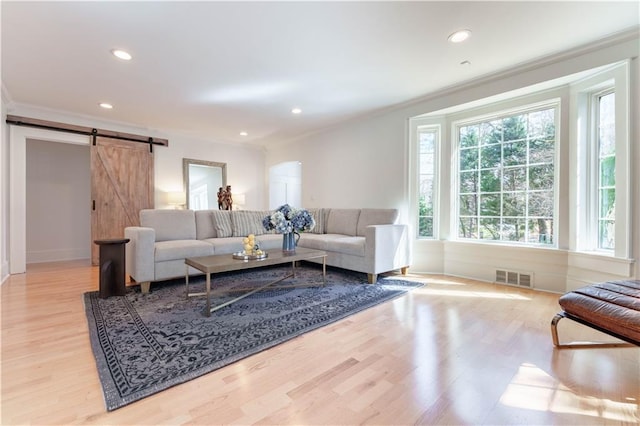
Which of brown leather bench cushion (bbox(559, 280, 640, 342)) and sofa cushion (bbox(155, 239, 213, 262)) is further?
sofa cushion (bbox(155, 239, 213, 262))

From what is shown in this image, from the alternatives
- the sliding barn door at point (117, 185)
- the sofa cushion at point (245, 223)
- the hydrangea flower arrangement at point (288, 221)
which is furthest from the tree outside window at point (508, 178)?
the sliding barn door at point (117, 185)

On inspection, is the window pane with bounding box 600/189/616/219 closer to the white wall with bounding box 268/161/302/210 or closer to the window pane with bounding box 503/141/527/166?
the window pane with bounding box 503/141/527/166

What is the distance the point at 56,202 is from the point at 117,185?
1437 millimetres

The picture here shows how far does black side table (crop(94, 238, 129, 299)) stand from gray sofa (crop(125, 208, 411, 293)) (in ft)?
0.41

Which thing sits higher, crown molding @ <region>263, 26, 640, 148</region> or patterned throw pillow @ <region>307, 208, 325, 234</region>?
crown molding @ <region>263, 26, 640, 148</region>

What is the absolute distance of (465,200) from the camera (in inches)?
155

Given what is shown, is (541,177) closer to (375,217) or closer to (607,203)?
(607,203)

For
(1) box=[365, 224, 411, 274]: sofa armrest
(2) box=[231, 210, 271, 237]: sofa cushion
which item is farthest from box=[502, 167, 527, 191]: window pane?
(2) box=[231, 210, 271, 237]: sofa cushion

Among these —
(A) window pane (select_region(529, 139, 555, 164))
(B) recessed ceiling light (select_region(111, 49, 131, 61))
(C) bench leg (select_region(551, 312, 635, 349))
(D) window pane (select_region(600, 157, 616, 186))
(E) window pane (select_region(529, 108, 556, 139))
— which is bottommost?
(C) bench leg (select_region(551, 312, 635, 349))

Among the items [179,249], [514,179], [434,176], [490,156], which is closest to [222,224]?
[179,249]

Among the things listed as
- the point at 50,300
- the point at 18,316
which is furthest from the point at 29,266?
the point at 18,316

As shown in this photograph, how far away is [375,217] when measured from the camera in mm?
4188

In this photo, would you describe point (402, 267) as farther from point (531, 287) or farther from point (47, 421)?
point (47, 421)

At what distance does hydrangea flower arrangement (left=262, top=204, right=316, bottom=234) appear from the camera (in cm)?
312
